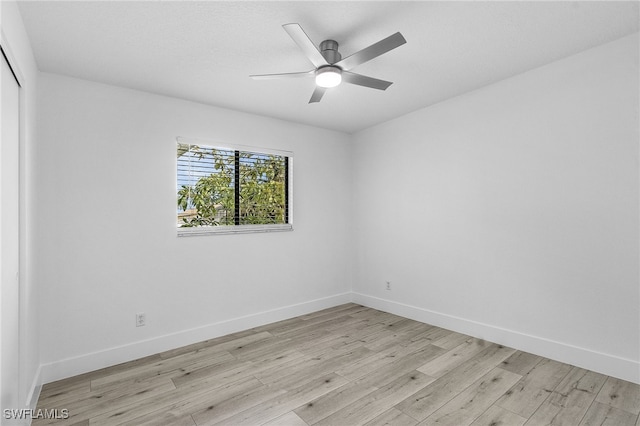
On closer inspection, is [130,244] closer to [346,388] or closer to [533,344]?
[346,388]

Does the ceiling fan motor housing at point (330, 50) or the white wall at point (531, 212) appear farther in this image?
the white wall at point (531, 212)

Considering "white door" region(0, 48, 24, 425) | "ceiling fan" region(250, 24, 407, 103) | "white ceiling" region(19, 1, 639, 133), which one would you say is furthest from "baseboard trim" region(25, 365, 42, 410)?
"ceiling fan" region(250, 24, 407, 103)

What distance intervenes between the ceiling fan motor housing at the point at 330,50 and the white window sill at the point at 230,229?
2.10 metres

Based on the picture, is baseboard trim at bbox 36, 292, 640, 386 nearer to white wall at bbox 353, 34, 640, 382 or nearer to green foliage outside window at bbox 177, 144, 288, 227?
→ white wall at bbox 353, 34, 640, 382

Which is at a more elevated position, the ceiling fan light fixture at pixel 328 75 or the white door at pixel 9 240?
the ceiling fan light fixture at pixel 328 75

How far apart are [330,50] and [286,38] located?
310 millimetres

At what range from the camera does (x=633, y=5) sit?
197 centimetres

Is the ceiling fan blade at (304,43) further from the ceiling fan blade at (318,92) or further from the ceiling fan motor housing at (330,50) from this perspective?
the ceiling fan blade at (318,92)

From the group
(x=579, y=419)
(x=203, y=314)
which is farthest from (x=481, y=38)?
(x=203, y=314)

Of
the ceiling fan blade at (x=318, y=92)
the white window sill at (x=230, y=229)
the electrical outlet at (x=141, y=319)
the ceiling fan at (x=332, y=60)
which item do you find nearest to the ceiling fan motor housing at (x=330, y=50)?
the ceiling fan at (x=332, y=60)

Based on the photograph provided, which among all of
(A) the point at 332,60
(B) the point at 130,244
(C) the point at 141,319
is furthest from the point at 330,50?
(C) the point at 141,319

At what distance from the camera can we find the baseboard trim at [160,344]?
260 centimetres

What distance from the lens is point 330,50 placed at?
7.34 feet

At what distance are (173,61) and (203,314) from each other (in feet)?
7.81
